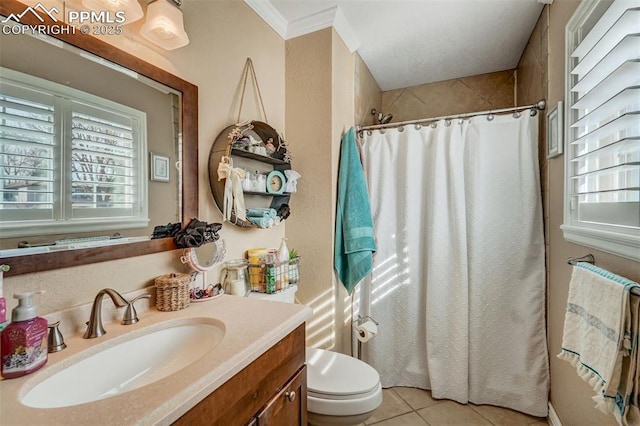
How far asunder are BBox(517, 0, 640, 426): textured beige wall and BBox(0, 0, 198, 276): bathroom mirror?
167 cm

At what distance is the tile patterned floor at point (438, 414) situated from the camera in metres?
1.68

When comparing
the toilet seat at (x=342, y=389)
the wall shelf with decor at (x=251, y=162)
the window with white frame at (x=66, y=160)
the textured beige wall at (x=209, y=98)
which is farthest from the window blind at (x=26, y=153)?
the toilet seat at (x=342, y=389)

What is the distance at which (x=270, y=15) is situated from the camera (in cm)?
175

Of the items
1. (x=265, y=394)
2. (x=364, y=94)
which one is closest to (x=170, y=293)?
(x=265, y=394)

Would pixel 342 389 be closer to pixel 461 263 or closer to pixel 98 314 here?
pixel 98 314

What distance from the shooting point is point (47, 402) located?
632 mm

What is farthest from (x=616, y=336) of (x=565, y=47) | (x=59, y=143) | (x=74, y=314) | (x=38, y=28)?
(x=38, y=28)

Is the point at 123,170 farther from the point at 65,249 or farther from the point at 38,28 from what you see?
the point at 38,28

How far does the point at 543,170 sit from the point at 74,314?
7.52ft

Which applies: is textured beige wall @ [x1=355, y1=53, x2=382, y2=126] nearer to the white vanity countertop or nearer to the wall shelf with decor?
the wall shelf with decor

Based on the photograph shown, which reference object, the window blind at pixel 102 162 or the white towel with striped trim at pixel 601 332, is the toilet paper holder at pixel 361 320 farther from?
the window blind at pixel 102 162

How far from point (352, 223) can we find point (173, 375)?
1339 millimetres

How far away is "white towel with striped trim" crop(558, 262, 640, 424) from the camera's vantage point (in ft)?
2.59

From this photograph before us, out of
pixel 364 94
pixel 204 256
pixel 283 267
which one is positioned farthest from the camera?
pixel 364 94
